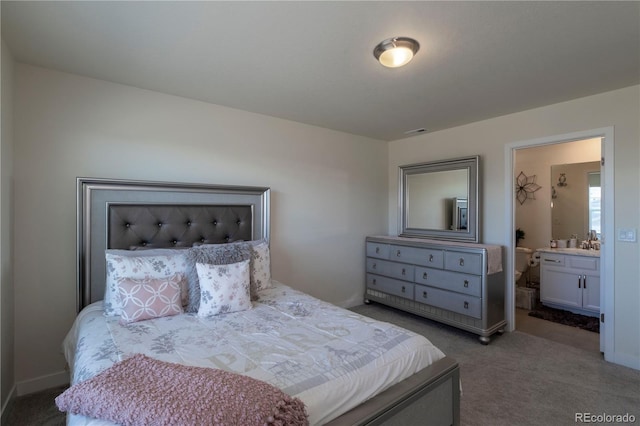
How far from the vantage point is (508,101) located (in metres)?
2.92

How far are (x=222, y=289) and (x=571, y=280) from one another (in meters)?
4.46

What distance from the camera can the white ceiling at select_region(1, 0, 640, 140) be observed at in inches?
63.4

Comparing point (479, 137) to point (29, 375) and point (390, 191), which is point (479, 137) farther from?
point (29, 375)

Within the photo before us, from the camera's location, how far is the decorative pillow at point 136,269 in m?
1.97

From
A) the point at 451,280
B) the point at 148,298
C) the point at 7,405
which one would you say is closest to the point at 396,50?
the point at 148,298

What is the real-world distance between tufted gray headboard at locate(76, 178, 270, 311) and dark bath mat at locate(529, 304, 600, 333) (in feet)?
12.6

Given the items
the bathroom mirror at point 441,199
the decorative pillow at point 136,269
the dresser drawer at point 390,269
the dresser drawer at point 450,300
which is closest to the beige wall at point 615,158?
the bathroom mirror at point 441,199

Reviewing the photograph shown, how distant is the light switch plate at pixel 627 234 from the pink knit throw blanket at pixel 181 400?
3.15 metres

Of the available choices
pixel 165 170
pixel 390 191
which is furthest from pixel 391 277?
pixel 165 170

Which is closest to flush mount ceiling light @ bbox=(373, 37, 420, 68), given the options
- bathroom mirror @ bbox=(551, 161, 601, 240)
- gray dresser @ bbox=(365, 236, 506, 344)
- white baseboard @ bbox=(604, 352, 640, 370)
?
gray dresser @ bbox=(365, 236, 506, 344)

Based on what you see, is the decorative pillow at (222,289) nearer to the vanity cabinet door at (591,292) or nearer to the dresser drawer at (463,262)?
the dresser drawer at (463,262)

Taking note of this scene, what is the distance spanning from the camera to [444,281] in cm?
337

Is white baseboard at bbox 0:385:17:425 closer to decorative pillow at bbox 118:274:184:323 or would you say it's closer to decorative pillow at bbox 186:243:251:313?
decorative pillow at bbox 118:274:184:323

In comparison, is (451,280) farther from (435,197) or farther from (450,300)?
(435,197)
